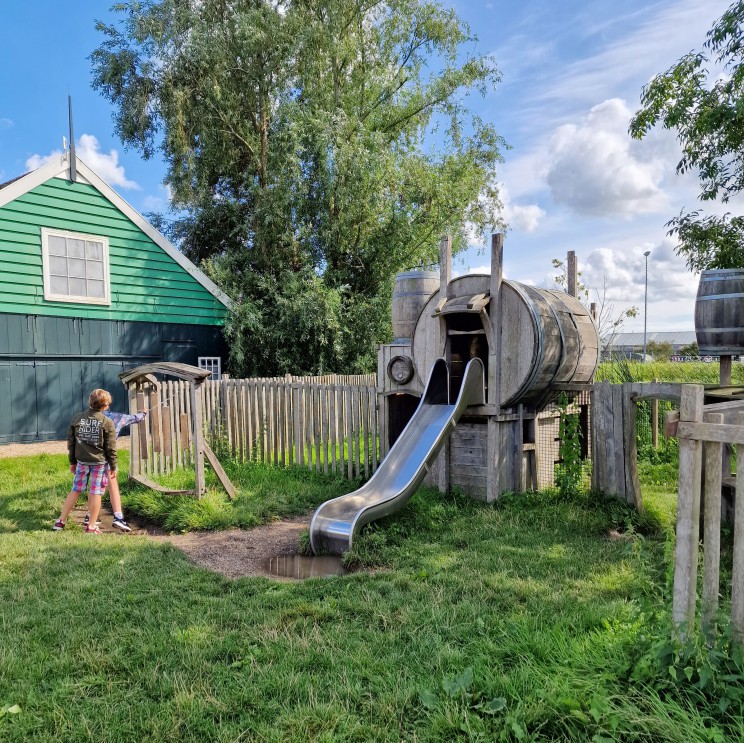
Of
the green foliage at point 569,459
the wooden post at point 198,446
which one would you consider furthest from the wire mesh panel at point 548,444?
the wooden post at point 198,446

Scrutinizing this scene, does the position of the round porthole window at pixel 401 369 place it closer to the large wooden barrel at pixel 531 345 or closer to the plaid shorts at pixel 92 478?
the large wooden barrel at pixel 531 345

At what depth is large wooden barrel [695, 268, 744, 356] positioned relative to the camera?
23.4ft

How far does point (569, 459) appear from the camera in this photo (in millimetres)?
7383

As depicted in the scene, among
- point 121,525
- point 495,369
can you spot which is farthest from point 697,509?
point 121,525

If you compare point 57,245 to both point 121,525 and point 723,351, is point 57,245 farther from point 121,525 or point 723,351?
point 723,351

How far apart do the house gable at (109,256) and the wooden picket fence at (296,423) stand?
4550 mm

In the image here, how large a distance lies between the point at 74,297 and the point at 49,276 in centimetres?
64

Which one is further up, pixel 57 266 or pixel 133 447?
pixel 57 266

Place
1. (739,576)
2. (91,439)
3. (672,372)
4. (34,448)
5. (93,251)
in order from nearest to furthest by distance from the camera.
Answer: (739,576) < (91,439) < (34,448) < (93,251) < (672,372)

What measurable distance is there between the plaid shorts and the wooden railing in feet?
20.2

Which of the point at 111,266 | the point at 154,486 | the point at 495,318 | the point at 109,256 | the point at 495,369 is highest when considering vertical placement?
the point at 109,256

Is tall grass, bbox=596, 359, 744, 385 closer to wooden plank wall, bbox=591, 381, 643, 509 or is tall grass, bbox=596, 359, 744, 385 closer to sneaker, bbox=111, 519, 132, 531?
wooden plank wall, bbox=591, 381, 643, 509

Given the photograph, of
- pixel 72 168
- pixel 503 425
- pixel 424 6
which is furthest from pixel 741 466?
pixel 424 6

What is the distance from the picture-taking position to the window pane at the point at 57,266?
1228cm
